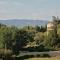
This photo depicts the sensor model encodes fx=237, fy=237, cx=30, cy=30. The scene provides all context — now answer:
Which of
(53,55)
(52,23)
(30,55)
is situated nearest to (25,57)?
(30,55)

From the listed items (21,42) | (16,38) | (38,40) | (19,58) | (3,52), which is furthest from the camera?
(38,40)

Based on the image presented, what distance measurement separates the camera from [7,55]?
63.1ft

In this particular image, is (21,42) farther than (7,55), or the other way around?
(21,42)

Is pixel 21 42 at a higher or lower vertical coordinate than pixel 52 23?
lower

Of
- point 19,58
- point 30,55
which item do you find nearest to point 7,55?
point 19,58

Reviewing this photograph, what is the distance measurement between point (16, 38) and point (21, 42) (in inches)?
82.4

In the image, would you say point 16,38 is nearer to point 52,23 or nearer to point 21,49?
point 21,49

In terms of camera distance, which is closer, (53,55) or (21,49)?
(53,55)

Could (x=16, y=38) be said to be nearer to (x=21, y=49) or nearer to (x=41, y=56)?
(x=21, y=49)

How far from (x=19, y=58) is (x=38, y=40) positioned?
374 inches

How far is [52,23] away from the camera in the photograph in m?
32.8

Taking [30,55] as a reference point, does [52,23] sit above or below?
above

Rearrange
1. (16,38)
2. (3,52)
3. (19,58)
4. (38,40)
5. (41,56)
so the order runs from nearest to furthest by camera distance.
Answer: (3,52)
(19,58)
(41,56)
(16,38)
(38,40)

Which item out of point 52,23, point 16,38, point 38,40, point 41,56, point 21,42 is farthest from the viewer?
point 52,23
